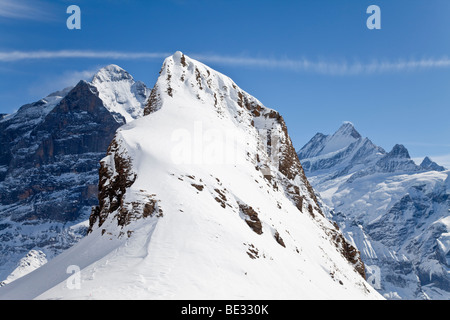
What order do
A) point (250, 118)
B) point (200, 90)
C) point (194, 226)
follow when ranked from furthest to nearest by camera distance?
point (250, 118) < point (200, 90) < point (194, 226)

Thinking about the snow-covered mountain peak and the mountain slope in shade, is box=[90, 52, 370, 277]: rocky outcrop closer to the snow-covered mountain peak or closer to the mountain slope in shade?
the snow-covered mountain peak

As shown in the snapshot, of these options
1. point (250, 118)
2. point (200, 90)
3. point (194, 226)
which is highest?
point (200, 90)

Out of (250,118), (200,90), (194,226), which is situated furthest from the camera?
(250,118)

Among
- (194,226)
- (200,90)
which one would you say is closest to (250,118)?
(200,90)

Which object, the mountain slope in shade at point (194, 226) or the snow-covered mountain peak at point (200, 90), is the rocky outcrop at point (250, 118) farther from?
the mountain slope in shade at point (194, 226)

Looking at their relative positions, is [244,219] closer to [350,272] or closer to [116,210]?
[116,210]

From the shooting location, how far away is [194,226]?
29.6m

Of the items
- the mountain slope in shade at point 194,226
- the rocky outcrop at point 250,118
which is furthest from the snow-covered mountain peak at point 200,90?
the mountain slope in shade at point 194,226

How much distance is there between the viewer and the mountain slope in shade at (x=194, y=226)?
23562mm

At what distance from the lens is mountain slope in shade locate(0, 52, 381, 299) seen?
23.6 meters

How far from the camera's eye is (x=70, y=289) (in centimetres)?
2219

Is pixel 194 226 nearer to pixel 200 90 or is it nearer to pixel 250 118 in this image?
pixel 200 90

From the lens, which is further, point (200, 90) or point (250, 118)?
point (250, 118)
